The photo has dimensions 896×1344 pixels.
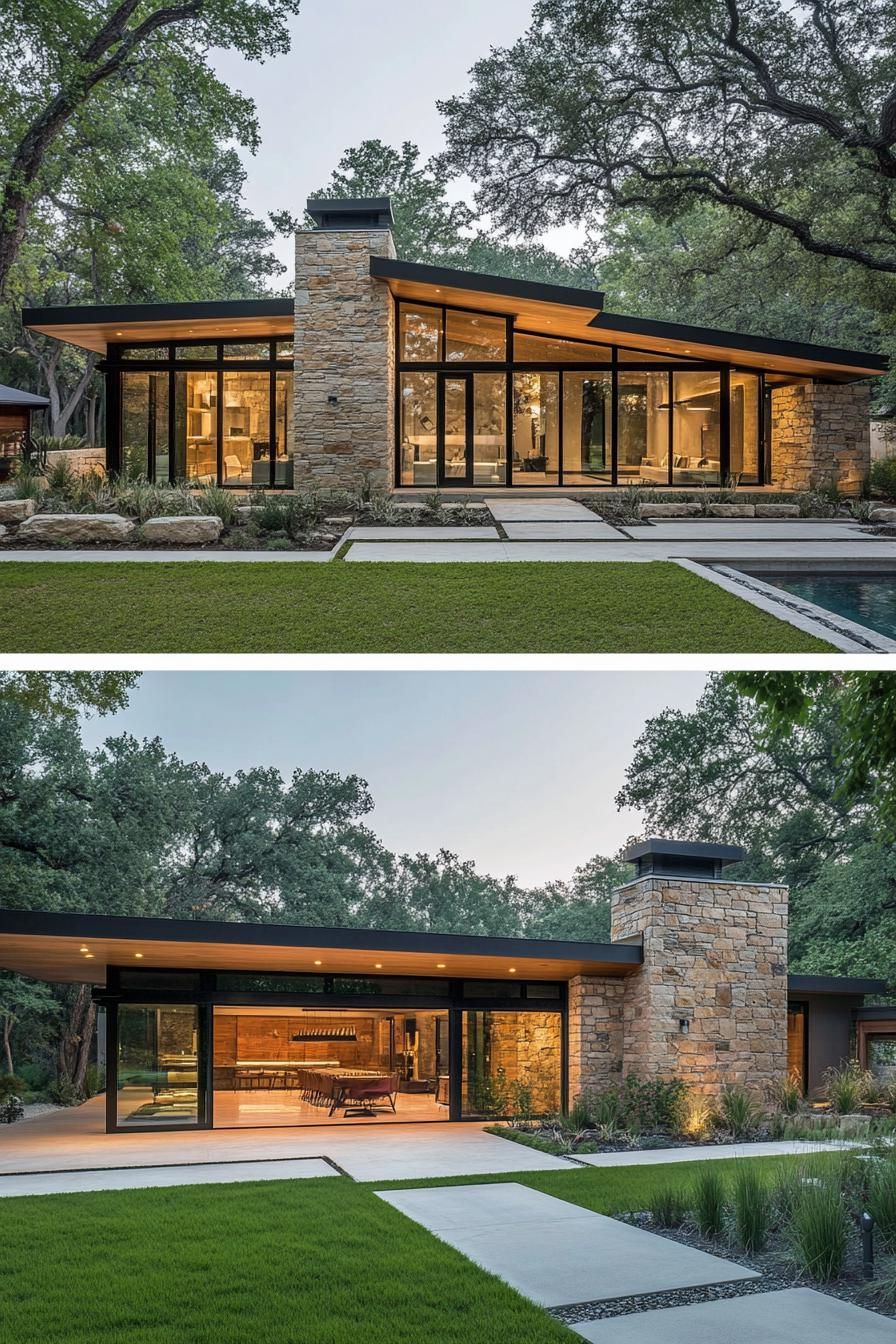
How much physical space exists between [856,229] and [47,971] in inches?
829

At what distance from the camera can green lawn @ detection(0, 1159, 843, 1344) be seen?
5.46 meters

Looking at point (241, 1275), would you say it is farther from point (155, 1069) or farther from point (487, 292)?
point (487, 292)

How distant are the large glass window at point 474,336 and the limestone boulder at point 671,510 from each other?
571 centimetres

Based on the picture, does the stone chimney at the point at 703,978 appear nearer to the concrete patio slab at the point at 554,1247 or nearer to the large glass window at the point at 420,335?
the concrete patio slab at the point at 554,1247

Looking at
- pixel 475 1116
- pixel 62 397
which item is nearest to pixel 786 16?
pixel 475 1116

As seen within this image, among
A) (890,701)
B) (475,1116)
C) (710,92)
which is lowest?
(475,1116)

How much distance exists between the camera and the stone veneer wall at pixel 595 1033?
15.0 metres

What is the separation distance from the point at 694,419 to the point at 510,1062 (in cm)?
1354

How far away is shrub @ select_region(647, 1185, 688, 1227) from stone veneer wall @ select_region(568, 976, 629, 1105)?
6970mm

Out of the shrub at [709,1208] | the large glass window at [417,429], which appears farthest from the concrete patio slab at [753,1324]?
the large glass window at [417,429]

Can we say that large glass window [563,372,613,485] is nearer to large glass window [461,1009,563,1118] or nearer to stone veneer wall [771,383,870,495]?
stone veneer wall [771,383,870,495]

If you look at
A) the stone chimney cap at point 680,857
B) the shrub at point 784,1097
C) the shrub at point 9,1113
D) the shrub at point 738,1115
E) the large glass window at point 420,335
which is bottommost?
the shrub at point 9,1113

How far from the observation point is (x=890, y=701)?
282 inches

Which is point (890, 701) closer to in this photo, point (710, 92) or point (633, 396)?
point (633, 396)
